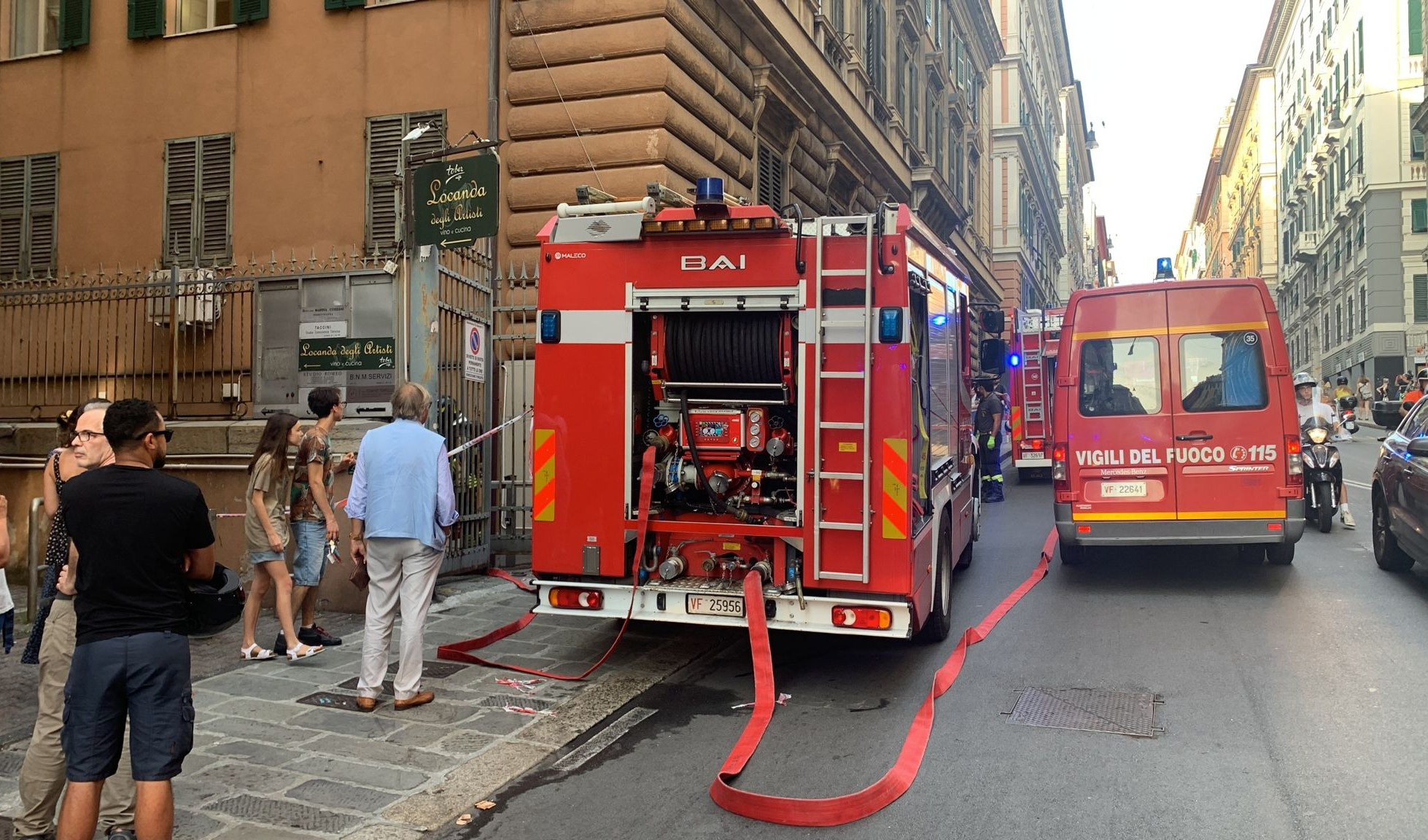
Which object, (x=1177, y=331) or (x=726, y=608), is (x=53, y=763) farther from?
(x=1177, y=331)

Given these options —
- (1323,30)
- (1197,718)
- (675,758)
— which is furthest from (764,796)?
(1323,30)

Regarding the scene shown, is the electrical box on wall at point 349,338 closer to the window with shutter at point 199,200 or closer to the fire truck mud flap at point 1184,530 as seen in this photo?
the window with shutter at point 199,200

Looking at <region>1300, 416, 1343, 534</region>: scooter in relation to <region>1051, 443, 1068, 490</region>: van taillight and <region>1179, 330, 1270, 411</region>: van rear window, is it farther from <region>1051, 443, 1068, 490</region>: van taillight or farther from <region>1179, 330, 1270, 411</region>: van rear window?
<region>1051, 443, 1068, 490</region>: van taillight

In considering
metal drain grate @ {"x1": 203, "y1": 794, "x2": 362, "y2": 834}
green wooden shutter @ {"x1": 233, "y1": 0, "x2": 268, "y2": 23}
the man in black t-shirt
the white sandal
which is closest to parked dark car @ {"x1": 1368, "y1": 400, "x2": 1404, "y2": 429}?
the white sandal

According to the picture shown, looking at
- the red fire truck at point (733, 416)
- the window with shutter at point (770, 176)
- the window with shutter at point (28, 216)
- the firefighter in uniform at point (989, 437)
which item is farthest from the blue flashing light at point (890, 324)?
the window with shutter at point (28, 216)

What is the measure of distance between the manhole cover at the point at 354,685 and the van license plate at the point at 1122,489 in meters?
6.19

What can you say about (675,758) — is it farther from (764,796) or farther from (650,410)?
(650,410)

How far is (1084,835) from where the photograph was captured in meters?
3.88

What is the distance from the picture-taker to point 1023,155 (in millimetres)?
43938

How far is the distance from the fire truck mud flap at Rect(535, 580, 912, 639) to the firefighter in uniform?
9881mm

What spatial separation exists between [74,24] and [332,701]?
44.4ft

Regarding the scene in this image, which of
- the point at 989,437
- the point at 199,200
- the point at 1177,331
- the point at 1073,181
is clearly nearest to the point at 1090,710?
the point at 1177,331

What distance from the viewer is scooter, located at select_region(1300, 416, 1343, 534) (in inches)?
455

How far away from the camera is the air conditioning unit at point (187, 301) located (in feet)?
31.7
